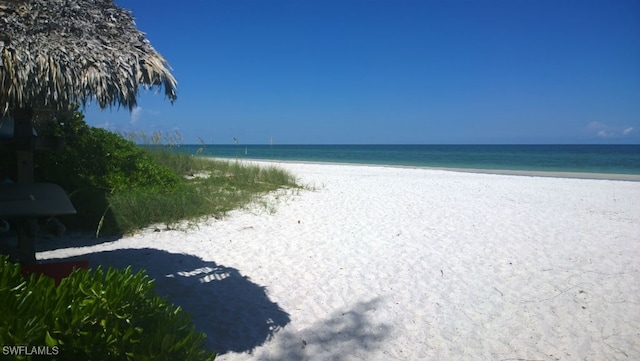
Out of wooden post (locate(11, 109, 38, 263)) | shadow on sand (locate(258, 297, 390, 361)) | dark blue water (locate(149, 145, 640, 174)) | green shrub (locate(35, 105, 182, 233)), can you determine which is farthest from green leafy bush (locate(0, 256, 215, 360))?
dark blue water (locate(149, 145, 640, 174))

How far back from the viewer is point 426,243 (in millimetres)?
5496

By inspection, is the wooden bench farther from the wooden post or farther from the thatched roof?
the thatched roof

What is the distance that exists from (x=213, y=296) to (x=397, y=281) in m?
1.88

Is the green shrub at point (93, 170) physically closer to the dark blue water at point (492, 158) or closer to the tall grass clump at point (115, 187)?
the tall grass clump at point (115, 187)

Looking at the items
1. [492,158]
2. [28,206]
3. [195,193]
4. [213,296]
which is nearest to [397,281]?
[213,296]

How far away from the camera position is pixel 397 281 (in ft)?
13.5

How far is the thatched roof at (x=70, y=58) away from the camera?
106 inches

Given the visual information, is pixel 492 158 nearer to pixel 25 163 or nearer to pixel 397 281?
pixel 397 281

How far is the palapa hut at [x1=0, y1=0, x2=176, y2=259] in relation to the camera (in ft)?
8.82

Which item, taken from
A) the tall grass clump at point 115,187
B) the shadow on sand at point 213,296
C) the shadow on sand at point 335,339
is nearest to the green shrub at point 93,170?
the tall grass clump at point 115,187

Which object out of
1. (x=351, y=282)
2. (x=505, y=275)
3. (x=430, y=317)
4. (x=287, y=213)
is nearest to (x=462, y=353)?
(x=430, y=317)

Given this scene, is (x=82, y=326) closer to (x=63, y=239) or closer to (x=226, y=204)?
(x=63, y=239)

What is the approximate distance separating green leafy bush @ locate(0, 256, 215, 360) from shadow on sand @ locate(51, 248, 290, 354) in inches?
46.0

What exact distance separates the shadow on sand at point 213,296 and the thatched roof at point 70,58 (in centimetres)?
175
